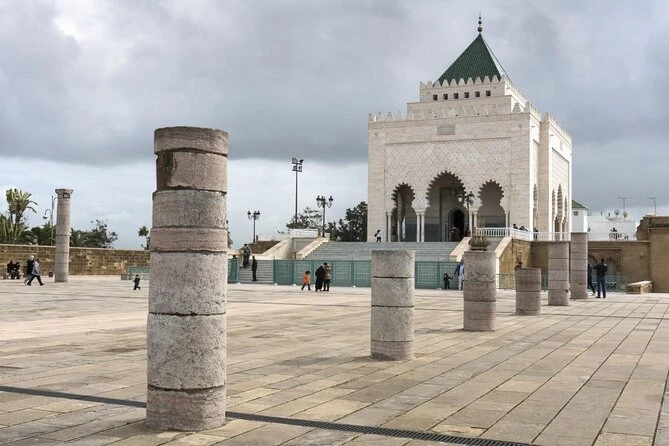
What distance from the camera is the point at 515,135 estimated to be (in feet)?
135

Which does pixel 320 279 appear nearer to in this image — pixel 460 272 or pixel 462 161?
pixel 460 272

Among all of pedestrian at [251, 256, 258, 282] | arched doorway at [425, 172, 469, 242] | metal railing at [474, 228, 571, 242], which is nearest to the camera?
pedestrian at [251, 256, 258, 282]

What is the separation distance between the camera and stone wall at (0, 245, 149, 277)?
28.6 m

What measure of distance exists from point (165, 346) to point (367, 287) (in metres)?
22.5

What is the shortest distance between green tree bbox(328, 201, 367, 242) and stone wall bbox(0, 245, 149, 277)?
1154 inches

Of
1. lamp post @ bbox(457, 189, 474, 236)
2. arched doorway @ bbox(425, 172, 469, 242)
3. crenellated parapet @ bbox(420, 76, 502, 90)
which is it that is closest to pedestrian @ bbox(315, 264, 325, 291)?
lamp post @ bbox(457, 189, 474, 236)

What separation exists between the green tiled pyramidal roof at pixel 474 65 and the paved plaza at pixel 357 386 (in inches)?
1426

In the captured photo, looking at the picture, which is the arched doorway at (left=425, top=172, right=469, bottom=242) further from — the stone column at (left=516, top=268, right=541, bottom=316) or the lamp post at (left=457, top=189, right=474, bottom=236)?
the stone column at (left=516, top=268, right=541, bottom=316)

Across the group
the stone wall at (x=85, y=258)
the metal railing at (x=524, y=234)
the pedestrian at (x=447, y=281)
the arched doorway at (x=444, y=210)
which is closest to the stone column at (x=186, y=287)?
the pedestrian at (x=447, y=281)

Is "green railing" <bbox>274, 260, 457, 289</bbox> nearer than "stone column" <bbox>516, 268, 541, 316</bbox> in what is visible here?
No

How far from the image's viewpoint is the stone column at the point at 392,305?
7.75 metres

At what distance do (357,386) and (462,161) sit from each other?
36592 millimetres

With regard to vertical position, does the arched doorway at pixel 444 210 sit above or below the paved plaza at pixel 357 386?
above

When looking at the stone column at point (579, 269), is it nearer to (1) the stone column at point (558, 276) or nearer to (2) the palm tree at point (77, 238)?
(1) the stone column at point (558, 276)
